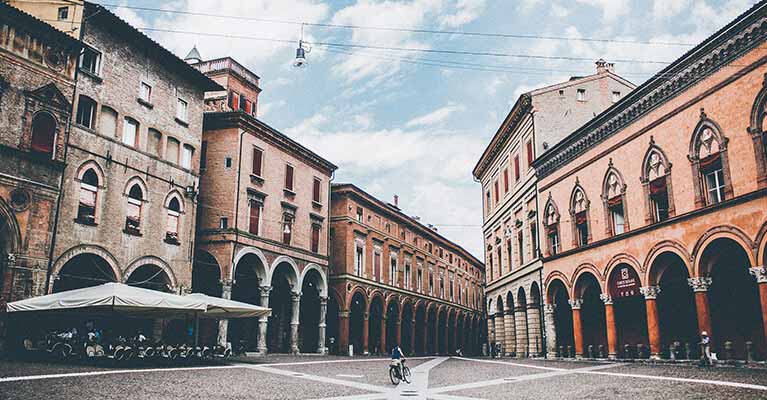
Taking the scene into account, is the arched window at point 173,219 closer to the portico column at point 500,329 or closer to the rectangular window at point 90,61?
the rectangular window at point 90,61

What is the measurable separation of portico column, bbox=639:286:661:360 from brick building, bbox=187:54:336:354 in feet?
58.0

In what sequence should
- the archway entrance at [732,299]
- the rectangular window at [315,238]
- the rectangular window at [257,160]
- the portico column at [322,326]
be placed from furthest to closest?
the rectangular window at [315,238]
the portico column at [322,326]
the rectangular window at [257,160]
the archway entrance at [732,299]

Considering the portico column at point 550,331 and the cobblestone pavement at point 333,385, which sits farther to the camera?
the portico column at point 550,331

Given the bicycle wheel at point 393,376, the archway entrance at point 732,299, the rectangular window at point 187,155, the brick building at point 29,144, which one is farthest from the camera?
the rectangular window at point 187,155

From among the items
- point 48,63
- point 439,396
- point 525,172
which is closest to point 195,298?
point 48,63

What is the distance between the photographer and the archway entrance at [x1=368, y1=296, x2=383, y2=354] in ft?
147

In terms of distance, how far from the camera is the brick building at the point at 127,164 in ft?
75.3

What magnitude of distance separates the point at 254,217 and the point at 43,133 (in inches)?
488

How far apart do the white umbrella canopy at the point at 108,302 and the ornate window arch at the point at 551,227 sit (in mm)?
17998

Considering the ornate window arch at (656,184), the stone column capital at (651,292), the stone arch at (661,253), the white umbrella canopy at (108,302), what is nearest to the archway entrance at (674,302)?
the stone arch at (661,253)

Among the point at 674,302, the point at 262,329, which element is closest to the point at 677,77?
the point at 674,302

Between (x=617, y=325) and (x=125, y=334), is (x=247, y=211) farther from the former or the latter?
(x=617, y=325)

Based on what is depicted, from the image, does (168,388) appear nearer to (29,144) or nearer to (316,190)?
(29,144)

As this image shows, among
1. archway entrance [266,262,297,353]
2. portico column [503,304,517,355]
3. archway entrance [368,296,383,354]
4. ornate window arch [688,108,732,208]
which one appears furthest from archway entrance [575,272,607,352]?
archway entrance [368,296,383,354]
